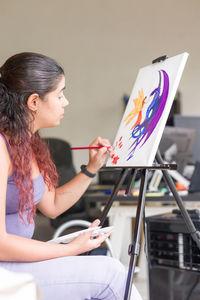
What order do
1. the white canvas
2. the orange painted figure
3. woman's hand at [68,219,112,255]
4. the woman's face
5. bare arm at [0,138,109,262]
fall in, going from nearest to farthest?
bare arm at [0,138,109,262] < woman's hand at [68,219,112,255] < the woman's face < the white canvas < the orange painted figure

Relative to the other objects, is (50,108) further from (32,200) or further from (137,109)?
(137,109)

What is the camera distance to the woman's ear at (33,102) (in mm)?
1367

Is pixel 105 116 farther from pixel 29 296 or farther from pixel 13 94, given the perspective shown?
pixel 29 296

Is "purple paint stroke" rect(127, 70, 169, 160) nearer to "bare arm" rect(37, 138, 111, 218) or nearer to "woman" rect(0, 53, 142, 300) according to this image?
"bare arm" rect(37, 138, 111, 218)

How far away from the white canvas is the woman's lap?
44 centimetres

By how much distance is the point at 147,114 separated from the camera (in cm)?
172

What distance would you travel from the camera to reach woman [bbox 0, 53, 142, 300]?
121 cm

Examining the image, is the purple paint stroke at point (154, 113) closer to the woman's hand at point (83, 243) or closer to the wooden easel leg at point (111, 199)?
the wooden easel leg at point (111, 199)

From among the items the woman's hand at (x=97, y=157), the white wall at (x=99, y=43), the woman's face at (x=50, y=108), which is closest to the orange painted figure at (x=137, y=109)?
the woman's hand at (x=97, y=157)

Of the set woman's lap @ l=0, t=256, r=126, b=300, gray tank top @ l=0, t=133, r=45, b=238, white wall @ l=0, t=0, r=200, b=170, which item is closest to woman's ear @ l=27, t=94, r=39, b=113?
gray tank top @ l=0, t=133, r=45, b=238

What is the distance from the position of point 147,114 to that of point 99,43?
463cm

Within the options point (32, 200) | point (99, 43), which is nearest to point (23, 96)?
point (32, 200)

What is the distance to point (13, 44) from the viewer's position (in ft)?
19.3

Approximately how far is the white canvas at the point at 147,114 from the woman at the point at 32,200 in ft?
1.13
